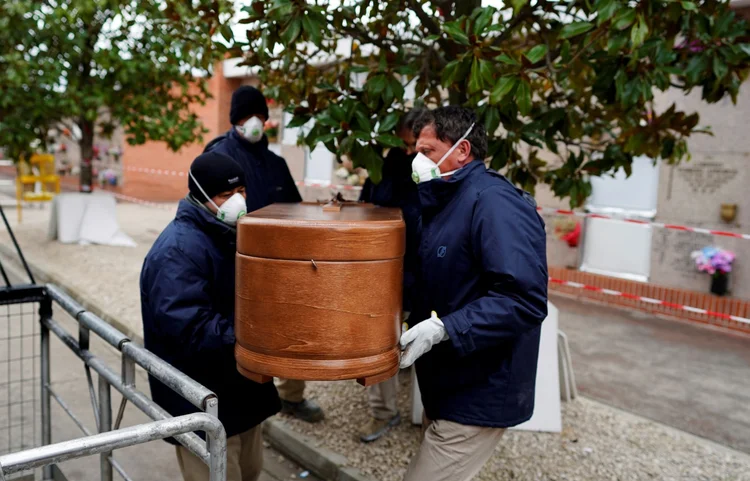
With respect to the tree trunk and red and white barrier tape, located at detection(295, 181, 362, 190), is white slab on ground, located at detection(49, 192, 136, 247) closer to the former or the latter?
the tree trunk

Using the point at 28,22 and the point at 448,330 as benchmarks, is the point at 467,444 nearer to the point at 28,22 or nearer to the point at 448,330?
the point at 448,330

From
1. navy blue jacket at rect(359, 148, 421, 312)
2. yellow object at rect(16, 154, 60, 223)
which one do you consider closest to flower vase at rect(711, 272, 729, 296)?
navy blue jacket at rect(359, 148, 421, 312)

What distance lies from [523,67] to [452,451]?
1.72 m

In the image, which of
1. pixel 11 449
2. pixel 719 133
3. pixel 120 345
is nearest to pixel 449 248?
pixel 120 345

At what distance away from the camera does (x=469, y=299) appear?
2381mm

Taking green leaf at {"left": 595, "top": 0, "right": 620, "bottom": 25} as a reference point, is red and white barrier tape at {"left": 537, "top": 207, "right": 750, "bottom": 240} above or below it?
below

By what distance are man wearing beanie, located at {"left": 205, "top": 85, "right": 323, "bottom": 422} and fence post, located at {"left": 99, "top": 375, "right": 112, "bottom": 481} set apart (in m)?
1.45

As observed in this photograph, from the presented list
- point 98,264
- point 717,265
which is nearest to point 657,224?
point 717,265

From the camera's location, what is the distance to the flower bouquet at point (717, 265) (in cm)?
808

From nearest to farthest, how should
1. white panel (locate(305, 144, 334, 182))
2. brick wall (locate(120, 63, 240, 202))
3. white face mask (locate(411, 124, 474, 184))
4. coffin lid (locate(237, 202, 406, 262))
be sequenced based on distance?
coffin lid (locate(237, 202, 406, 262)) → white face mask (locate(411, 124, 474, 184)) → white panel (locate(305, 144, 334, 182)) → brick wall (locate(120, 63, 240, 202))

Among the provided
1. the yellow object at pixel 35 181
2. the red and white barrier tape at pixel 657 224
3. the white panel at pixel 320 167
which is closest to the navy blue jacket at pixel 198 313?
the red and white barrier tape at pixel 657 224

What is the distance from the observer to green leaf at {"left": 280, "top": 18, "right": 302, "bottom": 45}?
3053 mm

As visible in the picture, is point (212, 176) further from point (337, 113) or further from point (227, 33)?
point (227, 33)

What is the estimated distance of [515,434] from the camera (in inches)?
168
